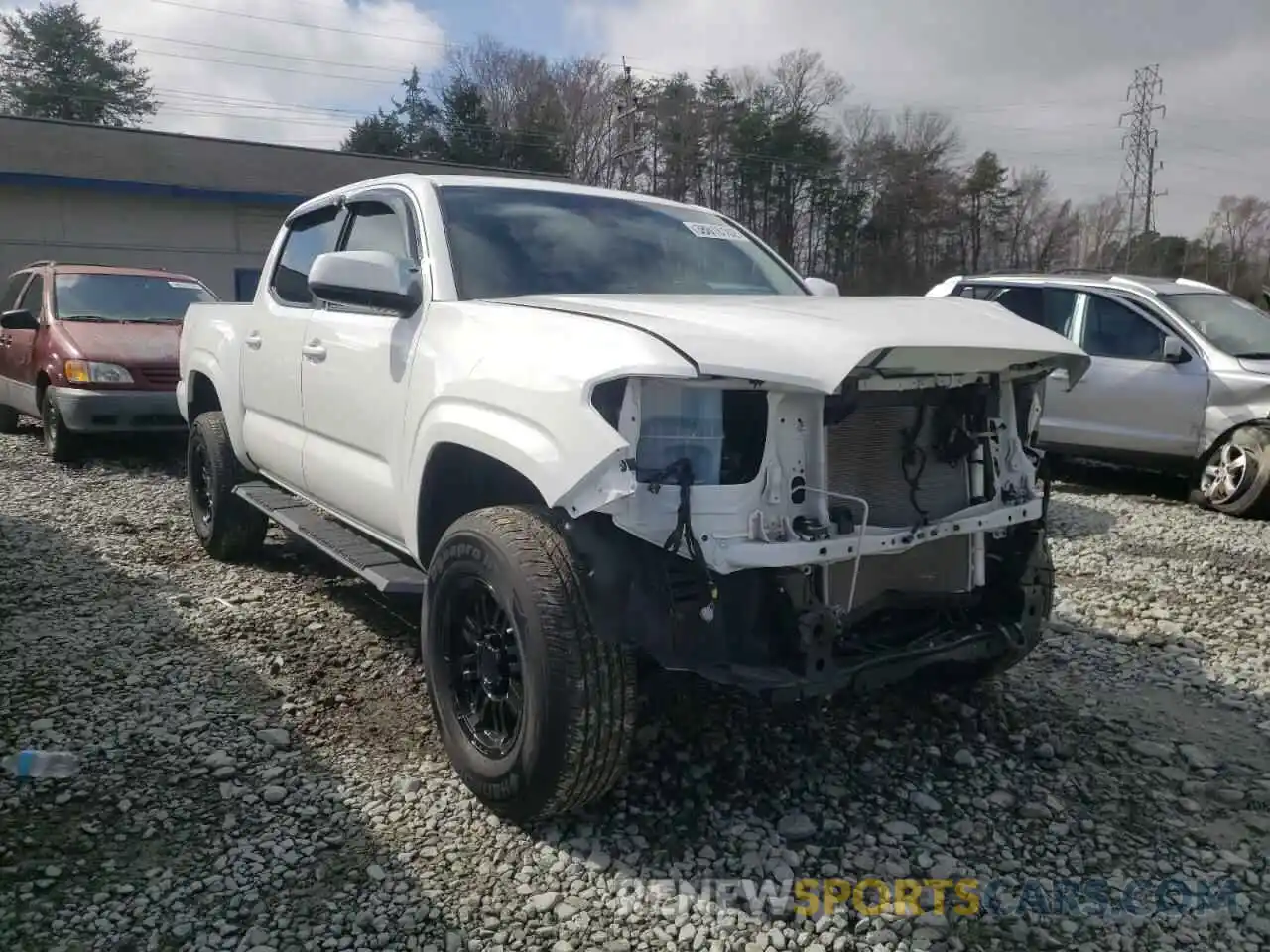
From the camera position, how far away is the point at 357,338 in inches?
157

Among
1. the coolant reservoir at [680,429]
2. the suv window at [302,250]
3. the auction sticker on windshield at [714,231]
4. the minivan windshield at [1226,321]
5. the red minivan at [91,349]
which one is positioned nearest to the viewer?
the coolant reservoir at [680,429]

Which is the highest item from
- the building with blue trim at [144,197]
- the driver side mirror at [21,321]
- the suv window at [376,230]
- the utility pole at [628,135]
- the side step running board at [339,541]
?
the utility pole at [628,135]

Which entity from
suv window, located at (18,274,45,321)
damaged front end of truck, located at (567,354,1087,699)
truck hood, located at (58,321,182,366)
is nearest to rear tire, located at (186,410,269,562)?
truck hood, located at (58,321,182,366)

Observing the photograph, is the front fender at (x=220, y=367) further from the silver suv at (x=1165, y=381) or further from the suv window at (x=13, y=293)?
the suv window at (x=13, y=293)

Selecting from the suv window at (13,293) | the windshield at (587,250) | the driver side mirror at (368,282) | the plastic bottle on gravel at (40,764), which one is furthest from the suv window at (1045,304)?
the suv window at (13,293)

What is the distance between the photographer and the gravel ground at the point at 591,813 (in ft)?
8.64

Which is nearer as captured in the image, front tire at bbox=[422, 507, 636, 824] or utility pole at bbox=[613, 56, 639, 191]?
front tire at bbox=[422, 507, 636, 824]

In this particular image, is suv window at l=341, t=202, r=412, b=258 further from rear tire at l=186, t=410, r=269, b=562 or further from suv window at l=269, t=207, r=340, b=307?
rear tire at l=186, t=410, r=269, b=562

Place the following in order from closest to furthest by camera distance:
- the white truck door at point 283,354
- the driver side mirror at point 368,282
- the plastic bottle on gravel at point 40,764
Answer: the plastic bottle on gravel at point 40,764
the driver side mirror at point 368,282
the white truck door at point 283,354

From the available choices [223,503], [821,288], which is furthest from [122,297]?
[821,288]

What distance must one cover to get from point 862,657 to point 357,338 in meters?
2.27

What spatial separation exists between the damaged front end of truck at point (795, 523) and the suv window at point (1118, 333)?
5688mm

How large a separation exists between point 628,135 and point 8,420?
36857 millimetres

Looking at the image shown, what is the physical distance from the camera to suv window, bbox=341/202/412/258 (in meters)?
4.11
